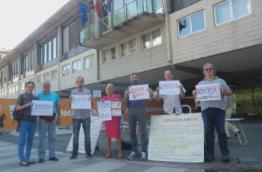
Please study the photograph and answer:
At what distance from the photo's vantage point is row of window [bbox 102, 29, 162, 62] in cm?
2333

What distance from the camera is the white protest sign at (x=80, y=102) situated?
8.13 metres

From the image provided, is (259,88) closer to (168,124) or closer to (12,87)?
(168,124)

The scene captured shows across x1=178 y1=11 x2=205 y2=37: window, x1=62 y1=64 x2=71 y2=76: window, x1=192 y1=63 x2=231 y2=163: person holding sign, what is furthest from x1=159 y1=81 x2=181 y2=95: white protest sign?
x1=62 y1=64 x2=71 y2=76: window

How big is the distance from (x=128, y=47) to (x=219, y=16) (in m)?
9.12

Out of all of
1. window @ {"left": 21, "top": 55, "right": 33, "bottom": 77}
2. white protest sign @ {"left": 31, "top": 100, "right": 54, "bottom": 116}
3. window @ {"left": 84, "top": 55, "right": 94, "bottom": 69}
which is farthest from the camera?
window @ {"left": 21, "top": 55, "right": 33, "bottom": 77}

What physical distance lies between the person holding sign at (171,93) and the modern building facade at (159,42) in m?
8.10

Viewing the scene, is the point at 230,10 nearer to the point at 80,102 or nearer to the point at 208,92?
the point at 80,102

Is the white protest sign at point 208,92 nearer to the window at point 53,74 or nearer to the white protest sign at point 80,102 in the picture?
the white protest sign at point 80,102

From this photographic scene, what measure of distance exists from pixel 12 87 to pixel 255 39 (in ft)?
162

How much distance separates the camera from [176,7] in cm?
2188

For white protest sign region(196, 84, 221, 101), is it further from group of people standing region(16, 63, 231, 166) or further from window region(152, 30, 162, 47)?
window region(152, 30, 162, 47)

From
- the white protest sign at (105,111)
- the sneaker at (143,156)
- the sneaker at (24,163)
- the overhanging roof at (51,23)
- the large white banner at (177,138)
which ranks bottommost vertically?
the sneaker at (24,163)

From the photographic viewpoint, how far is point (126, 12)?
2316 centimetres

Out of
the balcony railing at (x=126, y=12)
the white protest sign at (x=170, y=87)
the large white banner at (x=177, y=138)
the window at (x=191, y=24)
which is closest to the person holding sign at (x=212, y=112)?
the large white banner at (x=177, y=138)
